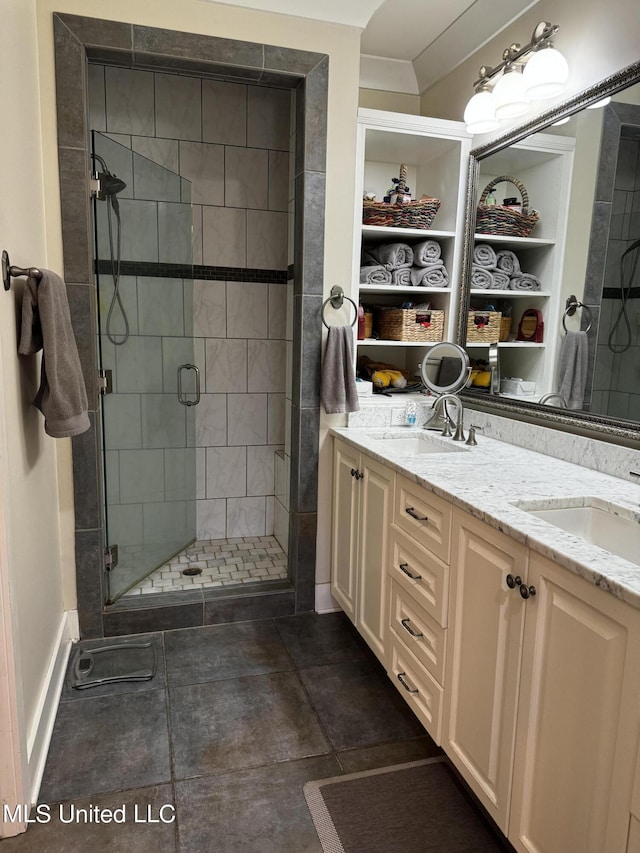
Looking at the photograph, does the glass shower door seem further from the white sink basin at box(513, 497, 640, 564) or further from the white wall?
the white sink basin at box(513, 497, 640, 564)

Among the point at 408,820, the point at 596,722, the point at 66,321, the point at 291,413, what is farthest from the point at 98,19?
the point at 408,820

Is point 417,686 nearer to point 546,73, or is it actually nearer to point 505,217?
point 505,217

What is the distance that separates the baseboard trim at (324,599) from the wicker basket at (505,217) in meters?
1.74

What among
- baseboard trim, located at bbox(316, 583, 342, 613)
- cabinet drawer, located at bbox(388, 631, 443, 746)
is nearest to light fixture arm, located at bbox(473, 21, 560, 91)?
cabinet drawer, located at bbox(388, 631, 443, 746)

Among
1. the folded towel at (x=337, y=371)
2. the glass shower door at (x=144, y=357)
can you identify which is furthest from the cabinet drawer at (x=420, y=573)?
the glass shower door at (x=144, y=357)

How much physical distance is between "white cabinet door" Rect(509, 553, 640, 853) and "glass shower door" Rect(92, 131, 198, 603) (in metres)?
1.86

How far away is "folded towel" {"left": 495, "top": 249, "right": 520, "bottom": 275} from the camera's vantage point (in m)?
2.44

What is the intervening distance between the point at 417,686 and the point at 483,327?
60.4 inches

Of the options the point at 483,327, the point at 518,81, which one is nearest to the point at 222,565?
the point at 483,327

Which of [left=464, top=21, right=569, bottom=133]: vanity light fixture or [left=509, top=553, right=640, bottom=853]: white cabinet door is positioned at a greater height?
[left=464, top=21, right=569, bottom=133]: vanity light fixture

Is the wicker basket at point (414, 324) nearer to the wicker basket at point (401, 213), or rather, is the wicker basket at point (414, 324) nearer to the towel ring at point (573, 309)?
the wicker basket at point (401, 213)

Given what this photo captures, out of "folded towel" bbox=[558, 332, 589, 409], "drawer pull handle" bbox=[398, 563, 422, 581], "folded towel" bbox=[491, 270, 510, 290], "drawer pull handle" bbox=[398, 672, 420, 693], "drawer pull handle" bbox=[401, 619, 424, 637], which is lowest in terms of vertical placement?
"drawer pull handle" bbox=[398, 672, 420, 693]

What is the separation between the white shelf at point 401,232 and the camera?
2699mm

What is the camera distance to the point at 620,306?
73.7 inches
